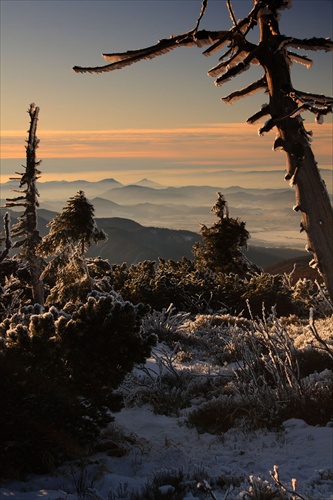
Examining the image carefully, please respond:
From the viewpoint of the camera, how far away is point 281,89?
2195mm

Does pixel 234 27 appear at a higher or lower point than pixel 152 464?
higher

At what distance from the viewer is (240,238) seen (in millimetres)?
30719

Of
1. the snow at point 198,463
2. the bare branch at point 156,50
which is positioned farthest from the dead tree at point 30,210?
the bare branch at point 156,50

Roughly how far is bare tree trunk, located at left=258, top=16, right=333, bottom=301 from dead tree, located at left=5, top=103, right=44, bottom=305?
1823 centimetres

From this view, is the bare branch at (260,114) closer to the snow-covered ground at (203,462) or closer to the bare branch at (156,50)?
the bare branch at (156,50)

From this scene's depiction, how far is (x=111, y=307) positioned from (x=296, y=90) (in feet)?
12.5

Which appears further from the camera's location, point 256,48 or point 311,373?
point 311,373

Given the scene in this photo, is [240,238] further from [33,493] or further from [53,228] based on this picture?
[33,493]

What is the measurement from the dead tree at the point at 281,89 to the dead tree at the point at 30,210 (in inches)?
704

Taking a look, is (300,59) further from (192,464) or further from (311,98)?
(192,464)

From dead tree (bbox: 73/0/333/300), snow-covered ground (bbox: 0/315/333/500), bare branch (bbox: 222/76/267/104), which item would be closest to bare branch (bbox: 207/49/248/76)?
dead tree (bbox: 73/0/333/300)

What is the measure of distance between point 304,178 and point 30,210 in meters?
18.9

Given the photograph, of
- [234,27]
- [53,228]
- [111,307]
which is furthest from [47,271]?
[234,27]

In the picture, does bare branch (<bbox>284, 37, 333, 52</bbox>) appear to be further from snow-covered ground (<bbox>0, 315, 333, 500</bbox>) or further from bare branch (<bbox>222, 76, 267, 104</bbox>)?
snow-covered ground (<bbox>0, 315, 333, 500</bbox>)
